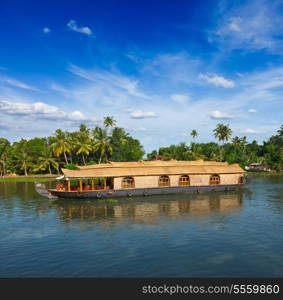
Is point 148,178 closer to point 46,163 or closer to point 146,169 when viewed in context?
point 146,169

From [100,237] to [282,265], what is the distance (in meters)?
9.63

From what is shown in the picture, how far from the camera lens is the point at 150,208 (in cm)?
2480

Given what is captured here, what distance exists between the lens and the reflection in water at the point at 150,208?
21.6 m

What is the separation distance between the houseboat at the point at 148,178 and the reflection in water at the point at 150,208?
958 millimetres

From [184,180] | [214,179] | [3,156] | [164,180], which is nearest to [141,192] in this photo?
[164,180]

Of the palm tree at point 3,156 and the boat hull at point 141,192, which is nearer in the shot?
the boat hull at point 141,192

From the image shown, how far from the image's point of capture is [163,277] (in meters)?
11.3

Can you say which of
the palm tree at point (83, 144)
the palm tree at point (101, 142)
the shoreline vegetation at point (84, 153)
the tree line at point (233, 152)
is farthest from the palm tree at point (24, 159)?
the tree line at point (233, 152)

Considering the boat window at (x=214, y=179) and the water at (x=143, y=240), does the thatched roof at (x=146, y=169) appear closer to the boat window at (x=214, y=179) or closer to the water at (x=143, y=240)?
the boat window at (x=214, y=179)

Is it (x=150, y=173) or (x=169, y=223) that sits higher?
(x=150, y=173)

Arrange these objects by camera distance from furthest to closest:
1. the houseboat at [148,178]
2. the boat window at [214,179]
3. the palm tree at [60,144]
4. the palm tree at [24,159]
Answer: the palm tree at [24,159] < the palm tree at [60,144] < the boat window at [214,179] < the houseboat at [148,178]
